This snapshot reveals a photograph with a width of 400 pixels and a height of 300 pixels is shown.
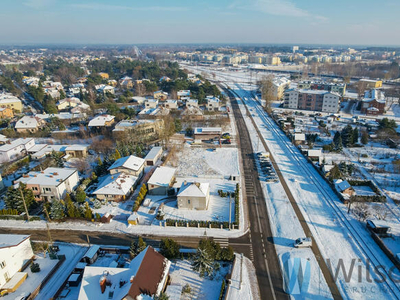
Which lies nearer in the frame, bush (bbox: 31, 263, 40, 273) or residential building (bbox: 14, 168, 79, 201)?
bush (bbox: 31, 263, 40, 273)

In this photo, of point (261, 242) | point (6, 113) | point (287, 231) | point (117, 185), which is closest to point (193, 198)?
point (261, 242)

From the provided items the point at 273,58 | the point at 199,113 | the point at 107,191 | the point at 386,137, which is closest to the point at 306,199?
the point at 107,191

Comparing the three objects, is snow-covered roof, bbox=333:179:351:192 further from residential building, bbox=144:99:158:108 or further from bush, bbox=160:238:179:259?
residential building, bbox=144:99:158:108

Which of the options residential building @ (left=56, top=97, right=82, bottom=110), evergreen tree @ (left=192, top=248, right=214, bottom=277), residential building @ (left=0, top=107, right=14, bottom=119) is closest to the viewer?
evergreen tree @ (left=192, top=248, right=214, bottom=277)

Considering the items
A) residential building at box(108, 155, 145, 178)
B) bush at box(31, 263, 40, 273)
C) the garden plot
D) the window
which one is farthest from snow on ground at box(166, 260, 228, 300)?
the garden plot

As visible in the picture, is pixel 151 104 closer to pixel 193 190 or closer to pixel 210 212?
pixel 193 190

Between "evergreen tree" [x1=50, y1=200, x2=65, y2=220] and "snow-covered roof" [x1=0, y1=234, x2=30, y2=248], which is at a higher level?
"snow-covered roof" [x1=0, y1=234, x2=30, y2=248]
